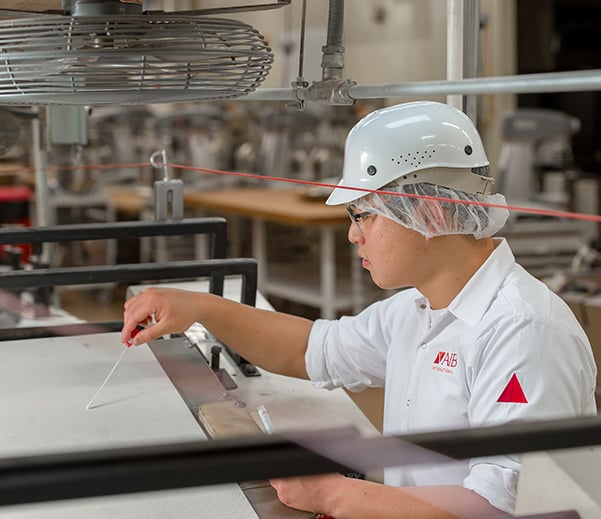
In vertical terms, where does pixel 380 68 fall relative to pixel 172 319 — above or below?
above

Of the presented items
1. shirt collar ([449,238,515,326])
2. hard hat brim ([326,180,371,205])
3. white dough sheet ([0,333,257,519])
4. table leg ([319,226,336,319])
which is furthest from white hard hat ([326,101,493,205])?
table leg ([319,226,336,319])

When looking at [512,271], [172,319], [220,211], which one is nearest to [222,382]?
[172,319]

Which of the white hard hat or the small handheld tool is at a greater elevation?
the white hard hat

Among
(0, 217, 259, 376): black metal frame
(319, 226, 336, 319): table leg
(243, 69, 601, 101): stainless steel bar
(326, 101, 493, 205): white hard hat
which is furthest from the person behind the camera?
(319, 226, 336, 319): table leg

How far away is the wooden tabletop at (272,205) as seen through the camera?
4.73m

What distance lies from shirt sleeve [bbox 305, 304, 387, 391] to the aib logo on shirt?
0.24m

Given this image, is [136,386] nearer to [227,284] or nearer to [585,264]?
[227,284]

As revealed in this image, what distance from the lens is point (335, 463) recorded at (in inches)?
21.2

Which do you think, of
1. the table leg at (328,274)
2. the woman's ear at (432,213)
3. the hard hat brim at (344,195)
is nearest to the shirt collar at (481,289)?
the woman's ear at (432,213)

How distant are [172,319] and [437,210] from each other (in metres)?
0.53

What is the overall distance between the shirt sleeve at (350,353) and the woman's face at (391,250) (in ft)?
0.83

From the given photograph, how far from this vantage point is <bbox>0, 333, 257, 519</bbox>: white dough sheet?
43.6 inches

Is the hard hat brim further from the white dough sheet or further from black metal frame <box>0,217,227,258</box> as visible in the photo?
black metal frame <box>0,217,227,258</box>

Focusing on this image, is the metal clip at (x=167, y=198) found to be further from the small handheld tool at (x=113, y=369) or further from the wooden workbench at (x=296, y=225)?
the wooden workbench at (x=296, y=225)
